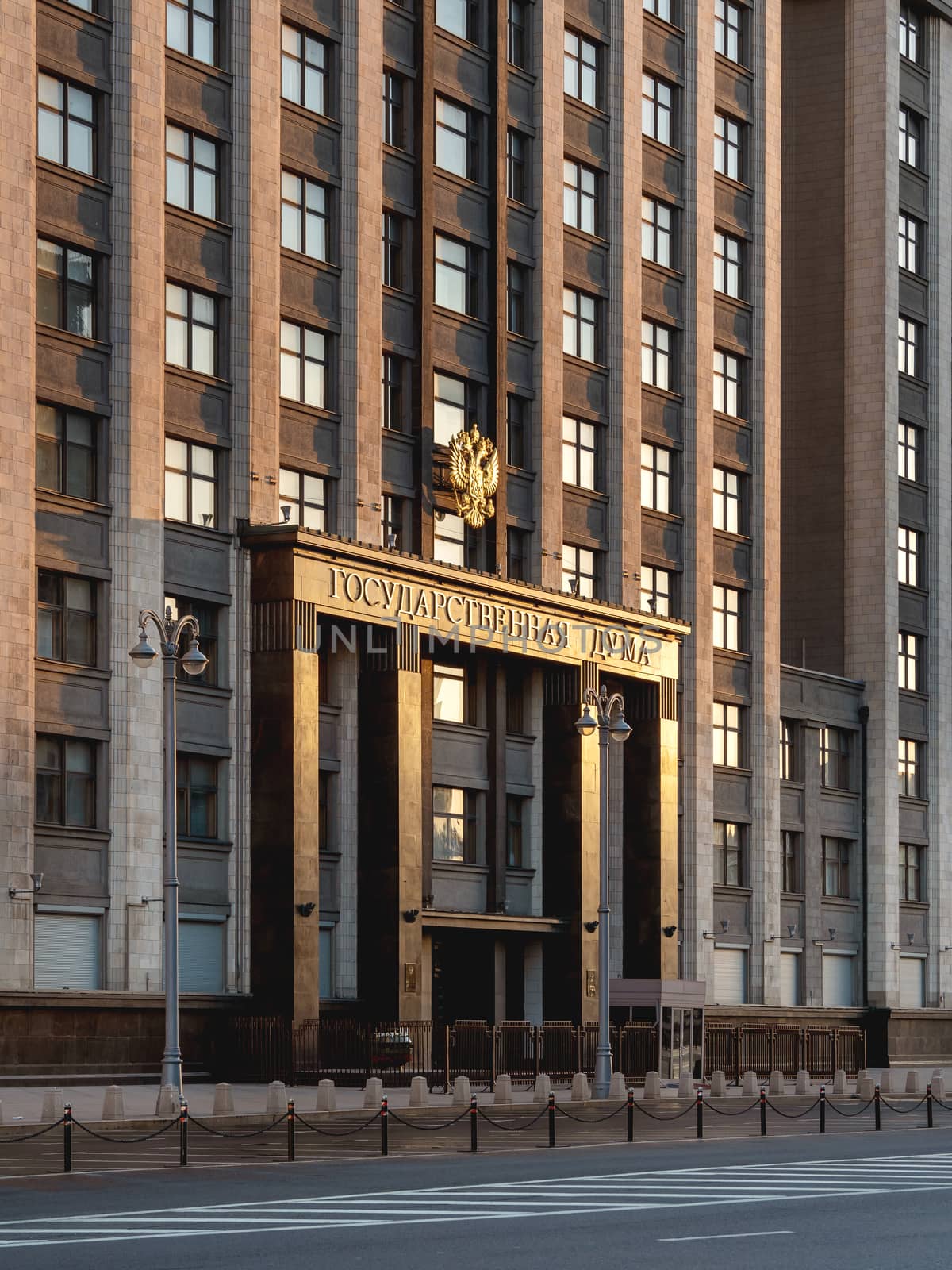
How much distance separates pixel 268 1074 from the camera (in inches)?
2031

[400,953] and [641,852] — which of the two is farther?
[641,852]

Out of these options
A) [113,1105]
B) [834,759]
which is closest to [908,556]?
[834,759]

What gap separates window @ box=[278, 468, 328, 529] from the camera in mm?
56656

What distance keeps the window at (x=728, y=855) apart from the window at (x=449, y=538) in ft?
54.1

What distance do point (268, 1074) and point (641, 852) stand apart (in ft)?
62.0

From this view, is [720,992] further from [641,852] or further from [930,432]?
[930,432]

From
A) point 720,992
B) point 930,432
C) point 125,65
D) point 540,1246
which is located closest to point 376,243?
point 125,65

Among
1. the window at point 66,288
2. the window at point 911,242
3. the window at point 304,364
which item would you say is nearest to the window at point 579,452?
the window at point 304,364

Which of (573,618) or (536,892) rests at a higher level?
(573,618)

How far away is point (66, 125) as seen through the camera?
5075 cm

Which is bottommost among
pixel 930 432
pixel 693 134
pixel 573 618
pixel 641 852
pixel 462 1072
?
pixel 462 1072

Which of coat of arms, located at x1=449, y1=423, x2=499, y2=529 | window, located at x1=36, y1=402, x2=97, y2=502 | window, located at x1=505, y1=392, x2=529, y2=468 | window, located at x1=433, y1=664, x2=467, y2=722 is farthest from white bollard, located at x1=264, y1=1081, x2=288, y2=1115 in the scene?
window, located at x1=505, y1=392, x2=529, y2=468

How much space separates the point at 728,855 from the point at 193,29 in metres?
33.6

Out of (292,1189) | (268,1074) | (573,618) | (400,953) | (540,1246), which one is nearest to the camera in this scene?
(540,1246)
